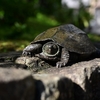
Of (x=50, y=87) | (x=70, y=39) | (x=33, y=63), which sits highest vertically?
(x=70, y=39)

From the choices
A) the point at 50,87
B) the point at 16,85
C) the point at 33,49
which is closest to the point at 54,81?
the point at 50,87

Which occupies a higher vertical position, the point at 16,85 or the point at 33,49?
the point at 33,49

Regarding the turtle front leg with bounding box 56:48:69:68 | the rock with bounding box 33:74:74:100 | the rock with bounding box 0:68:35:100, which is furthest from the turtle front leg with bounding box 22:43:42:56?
the rock with bounding box 0:68:35:100

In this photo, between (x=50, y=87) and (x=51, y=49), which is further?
(x=51, y=49)

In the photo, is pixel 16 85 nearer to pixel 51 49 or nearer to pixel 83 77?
pixel 83 77

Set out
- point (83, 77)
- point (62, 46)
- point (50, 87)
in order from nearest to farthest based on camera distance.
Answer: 1. point (50, 87)
2. point (83, 77)
3. point (62, 46)

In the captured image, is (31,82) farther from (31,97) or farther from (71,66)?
(71,66)

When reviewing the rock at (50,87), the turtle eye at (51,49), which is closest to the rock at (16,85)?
the rock at (50,87)

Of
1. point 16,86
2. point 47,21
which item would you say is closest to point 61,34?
point 16,86
